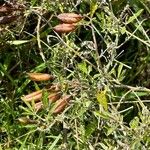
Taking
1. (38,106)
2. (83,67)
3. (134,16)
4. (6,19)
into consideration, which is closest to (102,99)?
(83,67)

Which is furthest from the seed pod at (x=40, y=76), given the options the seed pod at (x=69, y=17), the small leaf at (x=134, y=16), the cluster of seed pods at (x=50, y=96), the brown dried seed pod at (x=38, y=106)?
the small leaf at (x=134, y=16)

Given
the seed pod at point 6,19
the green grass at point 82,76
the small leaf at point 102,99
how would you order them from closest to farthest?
the small leaf at point 102,99, the green grass at point 82,76, the seed pod at point 6,19

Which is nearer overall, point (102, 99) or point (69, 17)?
point (102, 99)

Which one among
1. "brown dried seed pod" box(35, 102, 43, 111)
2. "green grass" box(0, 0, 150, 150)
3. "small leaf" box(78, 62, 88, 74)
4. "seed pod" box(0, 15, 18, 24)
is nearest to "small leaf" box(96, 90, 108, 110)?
"green grass" box(0, 0, 150, 150)

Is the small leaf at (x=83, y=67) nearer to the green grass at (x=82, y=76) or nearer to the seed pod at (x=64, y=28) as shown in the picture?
the green grass at (x=82, y=76)

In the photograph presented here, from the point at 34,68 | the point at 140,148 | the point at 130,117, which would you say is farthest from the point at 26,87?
the point at 140,148

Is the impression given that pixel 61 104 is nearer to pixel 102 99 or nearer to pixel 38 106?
pixel 38 106
